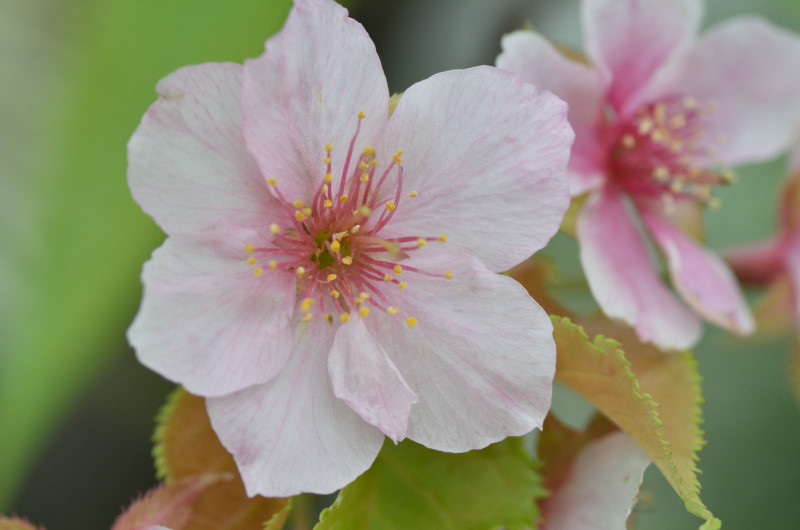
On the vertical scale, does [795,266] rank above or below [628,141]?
below

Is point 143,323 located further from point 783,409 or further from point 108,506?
point 783,409

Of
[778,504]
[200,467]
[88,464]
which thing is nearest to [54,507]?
[88,464]

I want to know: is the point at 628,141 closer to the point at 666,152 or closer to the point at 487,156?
the point at 666,152

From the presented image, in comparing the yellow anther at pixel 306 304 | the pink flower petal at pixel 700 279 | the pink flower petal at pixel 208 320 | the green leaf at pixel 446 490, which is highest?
the pink flower petal at pixel 208 320

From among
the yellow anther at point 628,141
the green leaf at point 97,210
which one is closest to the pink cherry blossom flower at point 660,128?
the yellow anther at point 628,141

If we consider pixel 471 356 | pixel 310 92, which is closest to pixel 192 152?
pixel 310 92

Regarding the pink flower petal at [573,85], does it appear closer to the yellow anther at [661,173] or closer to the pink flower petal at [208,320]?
the yellow anther at [661,173]
